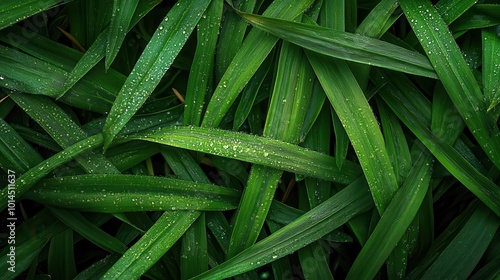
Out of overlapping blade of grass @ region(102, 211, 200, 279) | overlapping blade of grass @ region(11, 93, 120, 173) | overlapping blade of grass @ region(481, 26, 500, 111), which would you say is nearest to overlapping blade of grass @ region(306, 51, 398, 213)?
overlapping blade of grass @ region(481, 26, 500, 111)

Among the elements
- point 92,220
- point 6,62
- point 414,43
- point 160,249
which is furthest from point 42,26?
point 414,43

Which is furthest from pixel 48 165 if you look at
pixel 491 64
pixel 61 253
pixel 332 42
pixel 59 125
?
pixel 491 64

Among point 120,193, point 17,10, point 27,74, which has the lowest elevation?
point 120,193

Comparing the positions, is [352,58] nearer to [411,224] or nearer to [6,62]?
[411,224]

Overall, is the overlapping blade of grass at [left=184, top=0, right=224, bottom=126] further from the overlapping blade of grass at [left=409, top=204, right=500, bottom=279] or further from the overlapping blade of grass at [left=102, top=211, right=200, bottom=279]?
the overlapping blade of grass at [left=409, top=204, right=500, bottom=279]

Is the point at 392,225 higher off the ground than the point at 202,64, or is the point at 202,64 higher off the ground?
the point at 202,64

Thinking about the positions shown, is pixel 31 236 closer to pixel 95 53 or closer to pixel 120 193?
pixel 120 193
